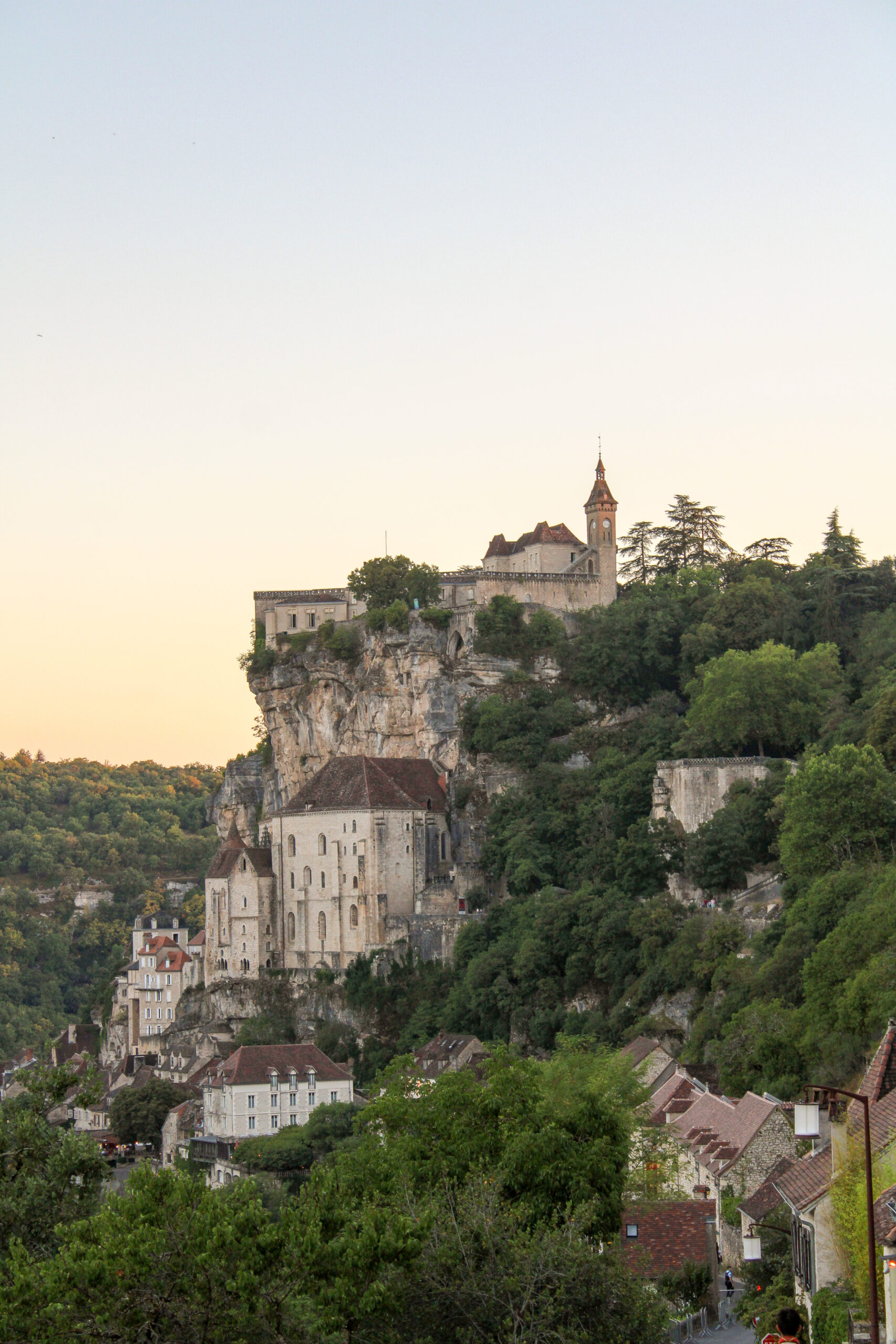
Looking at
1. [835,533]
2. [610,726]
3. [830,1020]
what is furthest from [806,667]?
[830,1020]

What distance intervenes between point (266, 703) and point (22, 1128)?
7082 centimetres

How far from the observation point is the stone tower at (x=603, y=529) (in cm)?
10019

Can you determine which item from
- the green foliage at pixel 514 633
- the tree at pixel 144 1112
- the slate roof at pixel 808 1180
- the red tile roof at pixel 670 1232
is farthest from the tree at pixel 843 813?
the tree at pixel 144 1112

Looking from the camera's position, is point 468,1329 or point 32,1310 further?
point 468,1329

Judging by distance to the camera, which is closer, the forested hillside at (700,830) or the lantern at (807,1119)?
the lantern at (807,1119)

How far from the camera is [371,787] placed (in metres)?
89.8

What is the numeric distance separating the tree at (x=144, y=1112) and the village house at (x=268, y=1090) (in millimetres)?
3835

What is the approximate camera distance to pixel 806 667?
8300 cm

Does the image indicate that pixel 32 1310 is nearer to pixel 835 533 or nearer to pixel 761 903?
pixel 761 903

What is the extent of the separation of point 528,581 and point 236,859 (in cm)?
2072

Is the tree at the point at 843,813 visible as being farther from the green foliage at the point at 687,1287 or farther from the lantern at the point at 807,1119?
the lantern at the point at 807,1119

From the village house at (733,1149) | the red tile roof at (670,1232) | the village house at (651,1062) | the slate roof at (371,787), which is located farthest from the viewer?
A: the slate roof at (371,787)

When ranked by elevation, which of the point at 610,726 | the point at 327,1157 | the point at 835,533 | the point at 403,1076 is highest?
the point at 835,533

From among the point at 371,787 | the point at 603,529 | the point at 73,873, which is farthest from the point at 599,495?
A: the point at 73,873
